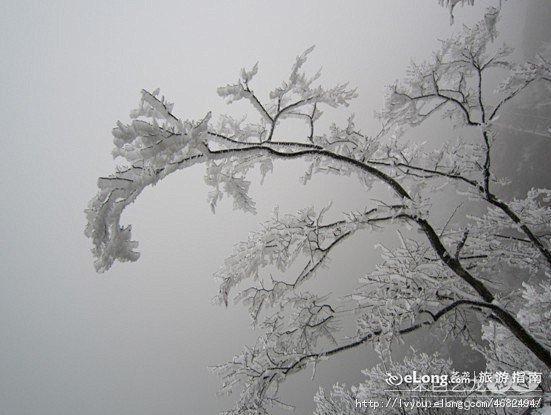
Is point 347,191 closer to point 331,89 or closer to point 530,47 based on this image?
point 530,47

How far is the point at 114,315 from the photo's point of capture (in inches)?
5630

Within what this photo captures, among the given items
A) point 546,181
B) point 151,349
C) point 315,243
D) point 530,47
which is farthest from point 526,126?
point 151,349

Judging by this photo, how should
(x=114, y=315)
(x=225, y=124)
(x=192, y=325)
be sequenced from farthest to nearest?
1. (x=114, y=315)
2. (x=192, y=325)
3. (x=225, y=124)

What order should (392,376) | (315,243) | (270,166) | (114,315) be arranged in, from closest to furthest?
(270,166) → (315,243) → (392,376) → (114,315)

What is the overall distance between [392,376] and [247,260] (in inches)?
147

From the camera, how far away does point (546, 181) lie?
20.3 metres

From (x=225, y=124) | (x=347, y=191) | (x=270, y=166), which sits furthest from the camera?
(x=347, y=191)

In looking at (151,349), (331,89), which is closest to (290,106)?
(331,89)

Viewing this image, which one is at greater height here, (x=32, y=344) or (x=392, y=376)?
(x=32, y=344)

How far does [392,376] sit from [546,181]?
921 inches

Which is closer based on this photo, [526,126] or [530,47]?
[526,126]

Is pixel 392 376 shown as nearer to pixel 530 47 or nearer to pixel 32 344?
pixel 530 47

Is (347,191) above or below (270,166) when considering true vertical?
→ above

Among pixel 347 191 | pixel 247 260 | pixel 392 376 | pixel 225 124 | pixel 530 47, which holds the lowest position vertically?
pixel 392 376
